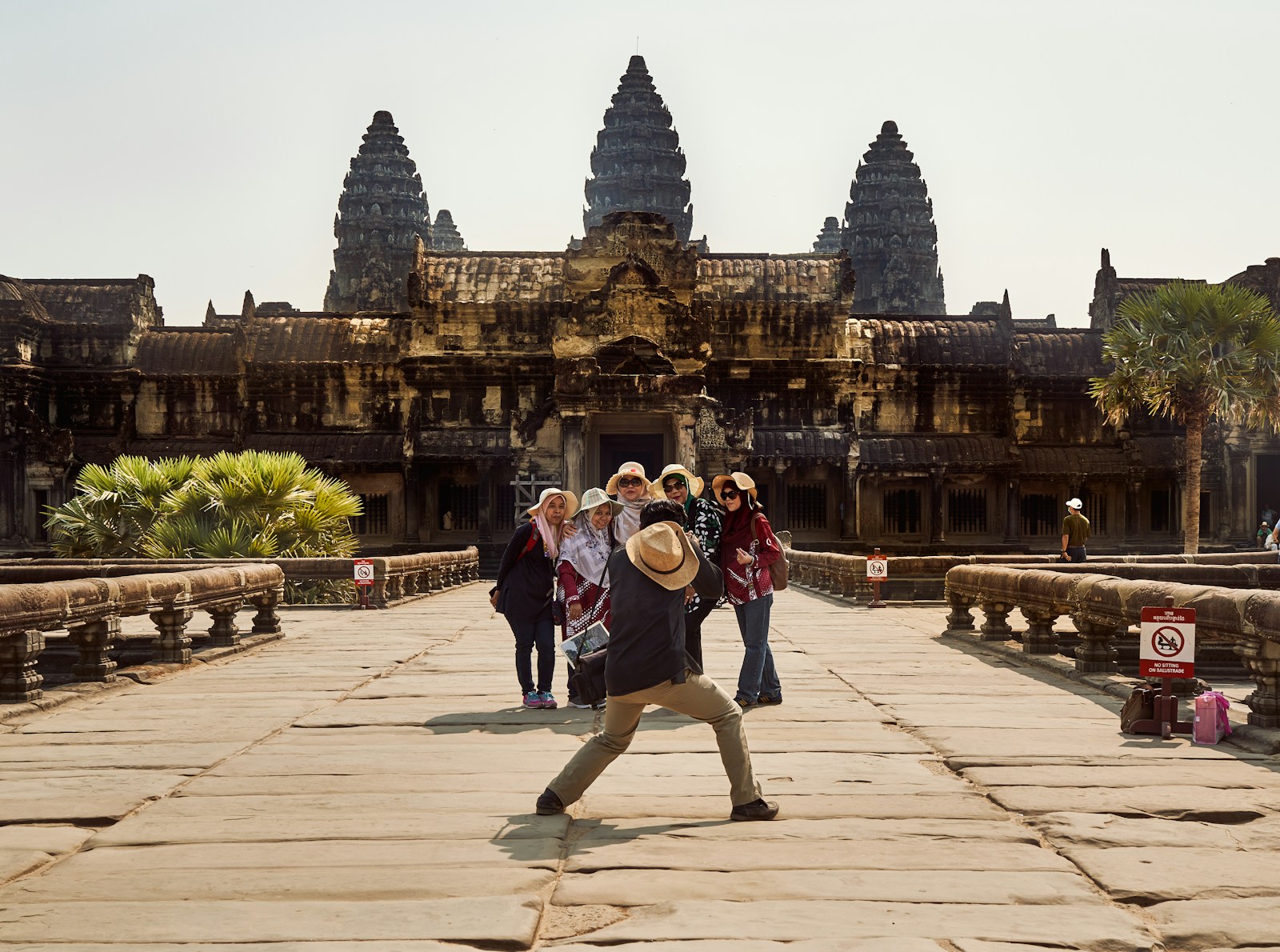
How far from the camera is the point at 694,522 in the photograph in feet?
35.4

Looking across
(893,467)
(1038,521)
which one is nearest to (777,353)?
(893,467)

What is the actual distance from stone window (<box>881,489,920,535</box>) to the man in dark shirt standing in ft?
113

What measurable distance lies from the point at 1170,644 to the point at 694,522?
11.5 ft

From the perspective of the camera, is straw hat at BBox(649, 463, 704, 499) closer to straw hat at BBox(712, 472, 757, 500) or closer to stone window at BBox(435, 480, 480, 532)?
straw hat at BBox(712, 472, 757, 500)

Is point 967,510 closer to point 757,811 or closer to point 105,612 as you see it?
point 105,612

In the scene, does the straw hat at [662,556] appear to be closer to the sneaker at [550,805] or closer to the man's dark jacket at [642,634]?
the man's dark jacket at [642,634]

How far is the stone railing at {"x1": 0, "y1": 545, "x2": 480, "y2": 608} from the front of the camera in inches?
625

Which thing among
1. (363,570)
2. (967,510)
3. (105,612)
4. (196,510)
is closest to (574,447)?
(967,510)

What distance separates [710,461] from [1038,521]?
10.5 m

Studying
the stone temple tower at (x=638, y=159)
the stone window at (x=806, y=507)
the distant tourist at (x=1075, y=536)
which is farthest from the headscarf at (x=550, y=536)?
the stone temple tower at (x=638, y=159)

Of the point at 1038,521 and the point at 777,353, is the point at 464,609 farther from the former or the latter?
the point at 1038,521

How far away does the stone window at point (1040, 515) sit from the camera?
41.3m

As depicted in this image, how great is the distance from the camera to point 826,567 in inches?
1076

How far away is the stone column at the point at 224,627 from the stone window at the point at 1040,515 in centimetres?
2997
